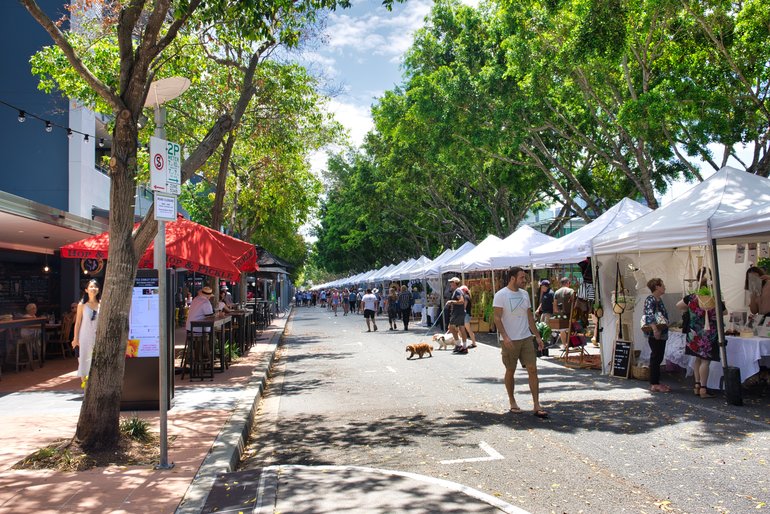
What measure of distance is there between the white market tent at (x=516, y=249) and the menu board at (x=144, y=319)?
1079 cm

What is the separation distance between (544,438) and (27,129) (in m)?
21.5

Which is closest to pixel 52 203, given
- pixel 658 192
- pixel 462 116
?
pixel 462 116

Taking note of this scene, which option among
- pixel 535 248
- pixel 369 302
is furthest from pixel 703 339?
pixel 369 302

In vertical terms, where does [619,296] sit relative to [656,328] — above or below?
above

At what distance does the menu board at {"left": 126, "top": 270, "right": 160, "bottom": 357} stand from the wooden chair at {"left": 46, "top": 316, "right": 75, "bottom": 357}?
29.3 ft

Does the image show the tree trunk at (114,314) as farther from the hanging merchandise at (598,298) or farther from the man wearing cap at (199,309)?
the hanging merchandise at (598,298)

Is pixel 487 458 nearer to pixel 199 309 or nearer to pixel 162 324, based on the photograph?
pixel 162 324

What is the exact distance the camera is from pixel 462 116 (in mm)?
19812

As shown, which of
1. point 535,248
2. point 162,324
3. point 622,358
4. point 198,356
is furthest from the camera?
point 535,248

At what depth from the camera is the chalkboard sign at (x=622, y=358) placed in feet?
38.3

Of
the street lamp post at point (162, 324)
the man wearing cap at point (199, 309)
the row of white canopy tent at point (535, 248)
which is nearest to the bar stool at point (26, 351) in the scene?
the man wearing cap at point (199, 309)

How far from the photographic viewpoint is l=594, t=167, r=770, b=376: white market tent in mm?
9141

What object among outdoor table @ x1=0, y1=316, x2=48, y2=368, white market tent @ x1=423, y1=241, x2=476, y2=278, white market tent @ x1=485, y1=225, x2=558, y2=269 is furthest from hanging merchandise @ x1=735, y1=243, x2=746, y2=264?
outdoor table @ x1=0, y1=316, x2=48, y2=368

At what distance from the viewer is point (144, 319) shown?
8.75 metres
